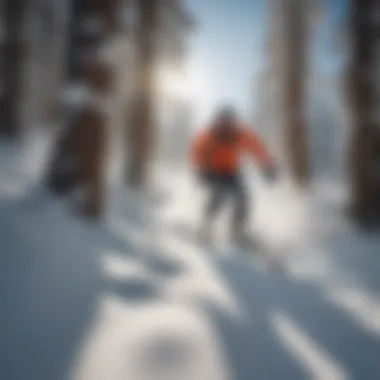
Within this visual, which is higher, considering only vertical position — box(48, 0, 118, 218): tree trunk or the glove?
box(48, 0, 118, 218): tree trunk

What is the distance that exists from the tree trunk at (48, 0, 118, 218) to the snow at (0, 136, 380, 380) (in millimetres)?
335

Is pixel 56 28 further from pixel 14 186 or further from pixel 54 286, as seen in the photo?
pixel 54 286

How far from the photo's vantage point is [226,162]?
6453 mm

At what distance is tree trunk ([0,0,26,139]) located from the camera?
10.1 meters

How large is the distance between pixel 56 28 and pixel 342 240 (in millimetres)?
19049

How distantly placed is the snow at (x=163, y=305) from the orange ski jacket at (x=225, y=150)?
1.02 meters

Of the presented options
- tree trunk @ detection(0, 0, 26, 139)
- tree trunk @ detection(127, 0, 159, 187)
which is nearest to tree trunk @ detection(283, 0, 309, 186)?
tree trunk @ detection(127, 0, 159, 187)

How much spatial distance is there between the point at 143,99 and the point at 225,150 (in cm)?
519

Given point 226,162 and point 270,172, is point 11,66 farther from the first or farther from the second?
point 270,172

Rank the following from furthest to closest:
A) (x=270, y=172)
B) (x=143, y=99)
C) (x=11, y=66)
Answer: (x=143, y=99) < (x=11, y=66) < (x=270, y=172)

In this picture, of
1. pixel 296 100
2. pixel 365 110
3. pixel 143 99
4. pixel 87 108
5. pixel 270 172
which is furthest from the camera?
pixel 296 100

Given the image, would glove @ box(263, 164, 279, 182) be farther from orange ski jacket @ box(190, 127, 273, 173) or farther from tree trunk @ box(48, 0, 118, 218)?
tree trunk @ box(48, 0, 118, 218)

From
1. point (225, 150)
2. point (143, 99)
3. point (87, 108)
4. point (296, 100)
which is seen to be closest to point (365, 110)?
point (225, 150)

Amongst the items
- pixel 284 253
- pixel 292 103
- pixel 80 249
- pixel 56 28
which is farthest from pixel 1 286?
pixel 56 28
